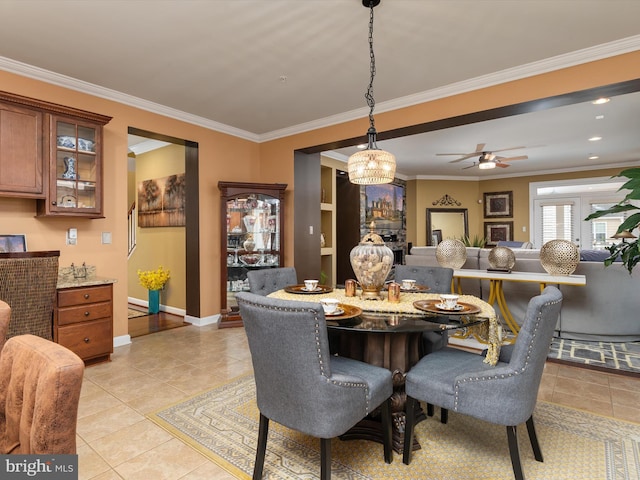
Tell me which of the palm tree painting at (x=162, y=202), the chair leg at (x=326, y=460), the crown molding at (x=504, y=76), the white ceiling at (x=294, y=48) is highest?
the white ceiling at (x=294, y=48)

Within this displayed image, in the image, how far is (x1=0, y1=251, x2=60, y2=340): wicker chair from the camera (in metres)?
2.56

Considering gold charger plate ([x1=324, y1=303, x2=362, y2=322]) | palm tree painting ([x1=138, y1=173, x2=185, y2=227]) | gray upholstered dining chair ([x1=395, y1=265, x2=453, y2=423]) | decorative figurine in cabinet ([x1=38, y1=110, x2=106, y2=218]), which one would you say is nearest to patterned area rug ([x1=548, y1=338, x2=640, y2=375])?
gray upholstered dining chair ([x1=395, y1=265, x2=453, y2=423])

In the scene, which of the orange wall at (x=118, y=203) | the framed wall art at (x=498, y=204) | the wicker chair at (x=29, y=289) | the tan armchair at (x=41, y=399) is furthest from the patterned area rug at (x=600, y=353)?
the framed wall art at (x=498, y=204)

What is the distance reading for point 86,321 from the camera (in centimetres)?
319

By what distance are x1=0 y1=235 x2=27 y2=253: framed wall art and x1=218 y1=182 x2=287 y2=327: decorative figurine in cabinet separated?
2041mm

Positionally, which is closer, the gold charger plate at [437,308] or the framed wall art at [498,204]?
the gold charger plate at [437,308]

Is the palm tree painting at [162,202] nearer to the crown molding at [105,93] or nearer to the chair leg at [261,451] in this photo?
the crown molding at [105,93]

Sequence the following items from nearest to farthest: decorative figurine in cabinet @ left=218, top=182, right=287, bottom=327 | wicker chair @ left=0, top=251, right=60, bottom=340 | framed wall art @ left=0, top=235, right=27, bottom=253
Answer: wicker chair @ left=0, top=251, right=60, bottom=340 < framed wall art @ left=0, top=235, right=27, bottom=253 < decorative figurine in cabinet @ left=218, top=182, right=287, bottom=327

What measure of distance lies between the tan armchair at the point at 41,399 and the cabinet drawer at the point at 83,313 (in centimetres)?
246

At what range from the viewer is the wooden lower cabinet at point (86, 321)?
3.04 meters

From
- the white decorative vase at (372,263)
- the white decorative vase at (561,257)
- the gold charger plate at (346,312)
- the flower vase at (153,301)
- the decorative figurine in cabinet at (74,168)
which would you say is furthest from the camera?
the flower vase at (153,301)

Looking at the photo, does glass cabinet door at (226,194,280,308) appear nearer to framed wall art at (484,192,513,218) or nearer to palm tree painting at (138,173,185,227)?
palm tree painting at (138,173,185,227)

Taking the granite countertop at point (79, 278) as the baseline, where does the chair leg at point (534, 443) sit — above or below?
below

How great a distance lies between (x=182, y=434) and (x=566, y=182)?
28.8ft
